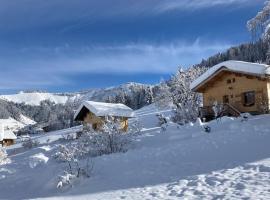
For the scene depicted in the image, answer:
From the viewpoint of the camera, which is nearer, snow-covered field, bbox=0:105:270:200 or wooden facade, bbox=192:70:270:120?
snow-covered field, bbox=0:105:270:200

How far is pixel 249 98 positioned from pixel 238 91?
1.04 metres

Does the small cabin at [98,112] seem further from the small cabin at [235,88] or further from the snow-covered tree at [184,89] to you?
the small cabin at [235,88]

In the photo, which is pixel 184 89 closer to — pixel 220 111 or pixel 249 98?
pixel 249 98

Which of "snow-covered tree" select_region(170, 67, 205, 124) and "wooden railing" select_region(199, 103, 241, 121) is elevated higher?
"snow-covered tree" select_region(170, 67, 205, 124)

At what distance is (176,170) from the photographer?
54.5 ft

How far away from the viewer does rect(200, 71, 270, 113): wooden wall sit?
3297 cm

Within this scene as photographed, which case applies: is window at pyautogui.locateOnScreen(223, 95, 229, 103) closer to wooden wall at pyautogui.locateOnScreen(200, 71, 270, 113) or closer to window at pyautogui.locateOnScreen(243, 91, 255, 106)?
wooden wall at pyautogui.locateOnScreen(200, 71, 270, 113)

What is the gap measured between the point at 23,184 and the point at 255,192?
1082cm

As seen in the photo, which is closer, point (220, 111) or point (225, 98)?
point (220, 111)

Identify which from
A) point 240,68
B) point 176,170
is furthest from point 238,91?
point 176,170

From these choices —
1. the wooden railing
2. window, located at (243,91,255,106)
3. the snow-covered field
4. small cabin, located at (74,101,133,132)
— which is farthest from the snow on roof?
small cabin, located at (74,101,133,132)

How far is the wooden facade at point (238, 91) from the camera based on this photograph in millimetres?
32875

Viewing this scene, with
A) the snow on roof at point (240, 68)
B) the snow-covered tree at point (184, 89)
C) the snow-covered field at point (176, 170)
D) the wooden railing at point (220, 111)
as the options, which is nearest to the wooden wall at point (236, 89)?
the snow on roof at point (240, 68)

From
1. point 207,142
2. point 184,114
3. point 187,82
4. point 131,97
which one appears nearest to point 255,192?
point 207,142
